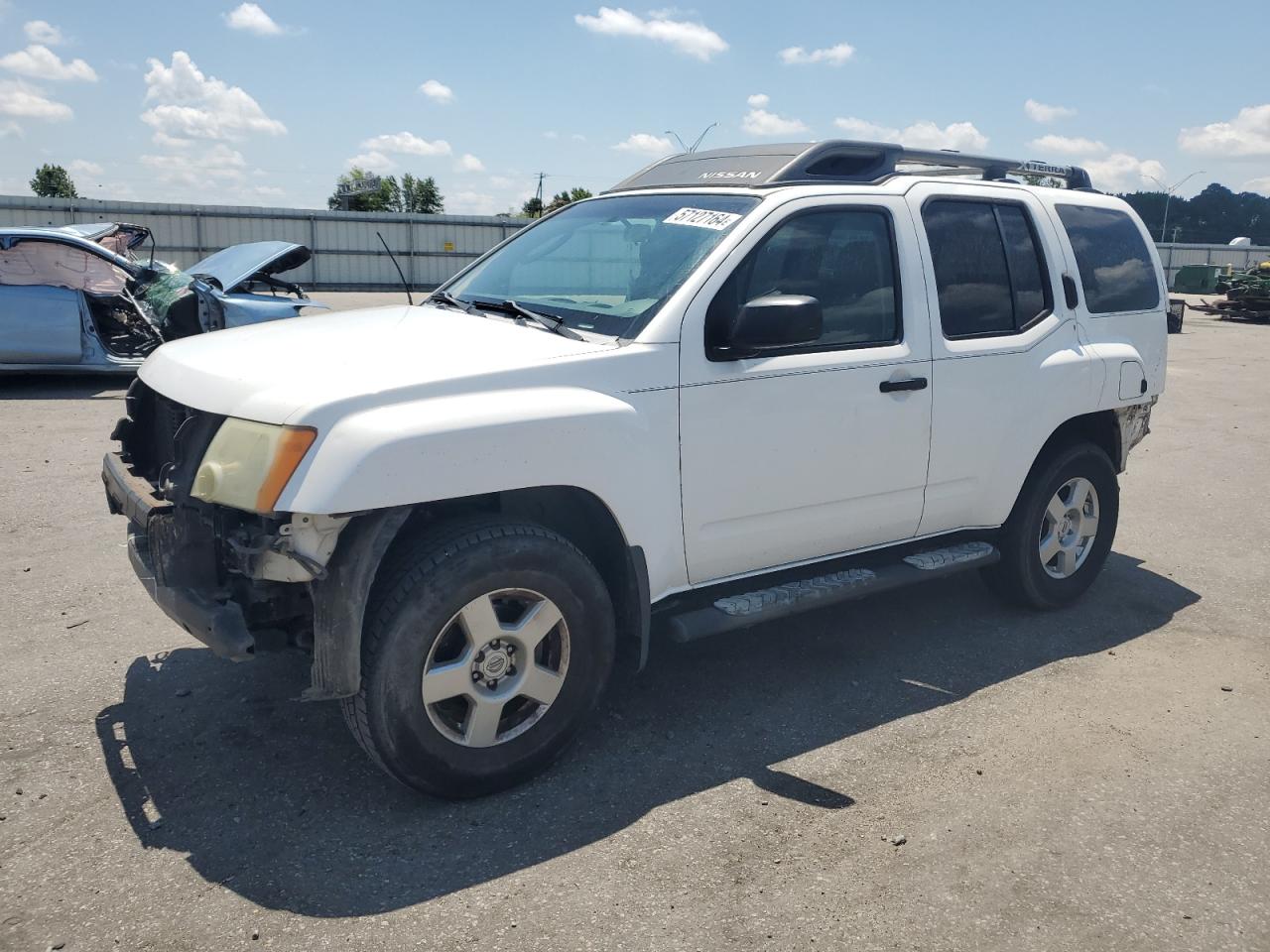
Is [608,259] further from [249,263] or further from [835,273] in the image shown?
[249,263]

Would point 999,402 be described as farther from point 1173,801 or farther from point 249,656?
point 249,656

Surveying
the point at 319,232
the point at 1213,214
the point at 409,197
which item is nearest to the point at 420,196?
the point at 409,197

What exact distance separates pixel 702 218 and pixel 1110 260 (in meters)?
2.53

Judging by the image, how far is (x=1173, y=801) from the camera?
3.59 m

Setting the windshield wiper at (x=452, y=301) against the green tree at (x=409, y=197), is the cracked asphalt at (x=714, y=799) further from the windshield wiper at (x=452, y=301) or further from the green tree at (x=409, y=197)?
the green tree at (x=409, y=197)

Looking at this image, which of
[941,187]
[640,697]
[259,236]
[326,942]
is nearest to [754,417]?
[640,697]

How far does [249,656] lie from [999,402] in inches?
130

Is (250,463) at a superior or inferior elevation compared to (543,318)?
inferior

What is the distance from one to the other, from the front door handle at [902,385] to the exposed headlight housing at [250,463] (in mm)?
2280

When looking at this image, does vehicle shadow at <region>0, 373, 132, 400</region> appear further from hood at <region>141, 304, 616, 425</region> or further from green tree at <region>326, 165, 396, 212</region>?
green tree at <region>326, 165, 396, 212</region>

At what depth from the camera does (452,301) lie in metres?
4.43

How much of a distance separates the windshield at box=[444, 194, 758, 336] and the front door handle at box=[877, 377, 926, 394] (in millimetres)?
890

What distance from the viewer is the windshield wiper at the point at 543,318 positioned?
375 cm

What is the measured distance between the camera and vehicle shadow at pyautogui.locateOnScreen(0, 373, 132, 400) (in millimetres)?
11055
